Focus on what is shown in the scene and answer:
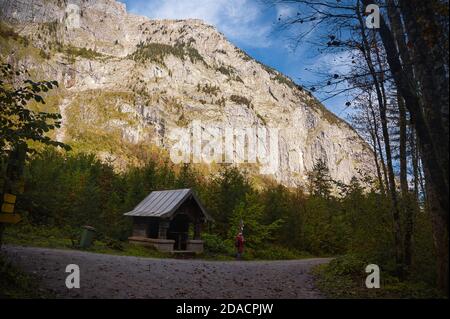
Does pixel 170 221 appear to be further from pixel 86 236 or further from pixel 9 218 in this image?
pixel 9 218

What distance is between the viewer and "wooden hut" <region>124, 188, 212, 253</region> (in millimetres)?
19500

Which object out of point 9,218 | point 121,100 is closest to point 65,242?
point 9,218

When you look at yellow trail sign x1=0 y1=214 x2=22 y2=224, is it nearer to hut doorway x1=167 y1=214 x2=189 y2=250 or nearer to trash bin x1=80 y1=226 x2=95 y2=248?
trash bin x1=80 y1=226 x2=95 y2=248

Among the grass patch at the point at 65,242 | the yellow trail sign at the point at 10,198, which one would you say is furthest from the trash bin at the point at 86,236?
the yellow trail sign at the point at 10,198

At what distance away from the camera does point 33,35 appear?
176 metres

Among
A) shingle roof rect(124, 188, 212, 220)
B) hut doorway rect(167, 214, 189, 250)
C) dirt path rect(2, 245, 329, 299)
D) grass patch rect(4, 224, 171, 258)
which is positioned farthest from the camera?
hut doorway rect(167, 214, 189, 250)

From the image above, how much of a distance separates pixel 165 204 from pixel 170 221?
114 cm

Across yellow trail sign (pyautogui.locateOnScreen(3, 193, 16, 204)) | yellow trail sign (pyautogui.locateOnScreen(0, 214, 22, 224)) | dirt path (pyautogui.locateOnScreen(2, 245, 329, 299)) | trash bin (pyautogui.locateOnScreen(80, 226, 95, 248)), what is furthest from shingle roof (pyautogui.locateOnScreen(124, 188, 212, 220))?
yellow trail sign (pyautogui.locateOnScreen(3, 193, 16, 204))

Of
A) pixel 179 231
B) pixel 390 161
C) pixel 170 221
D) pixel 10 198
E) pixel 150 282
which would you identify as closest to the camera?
pixel 10 198

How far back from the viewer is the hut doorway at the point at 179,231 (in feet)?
70.0

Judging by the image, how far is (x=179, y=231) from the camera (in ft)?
71.8

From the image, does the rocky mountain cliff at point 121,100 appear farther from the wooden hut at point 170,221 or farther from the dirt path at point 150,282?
the dirt path at point 150,282

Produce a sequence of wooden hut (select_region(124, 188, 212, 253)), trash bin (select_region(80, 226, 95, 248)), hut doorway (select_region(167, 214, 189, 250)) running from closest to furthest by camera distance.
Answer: trash bin (select_region(80, 226, 95, 248)) < wooden hut (select_region(124, 188, 212, 253)) < hut doorway (select_region(167, 214, 189, 250))
